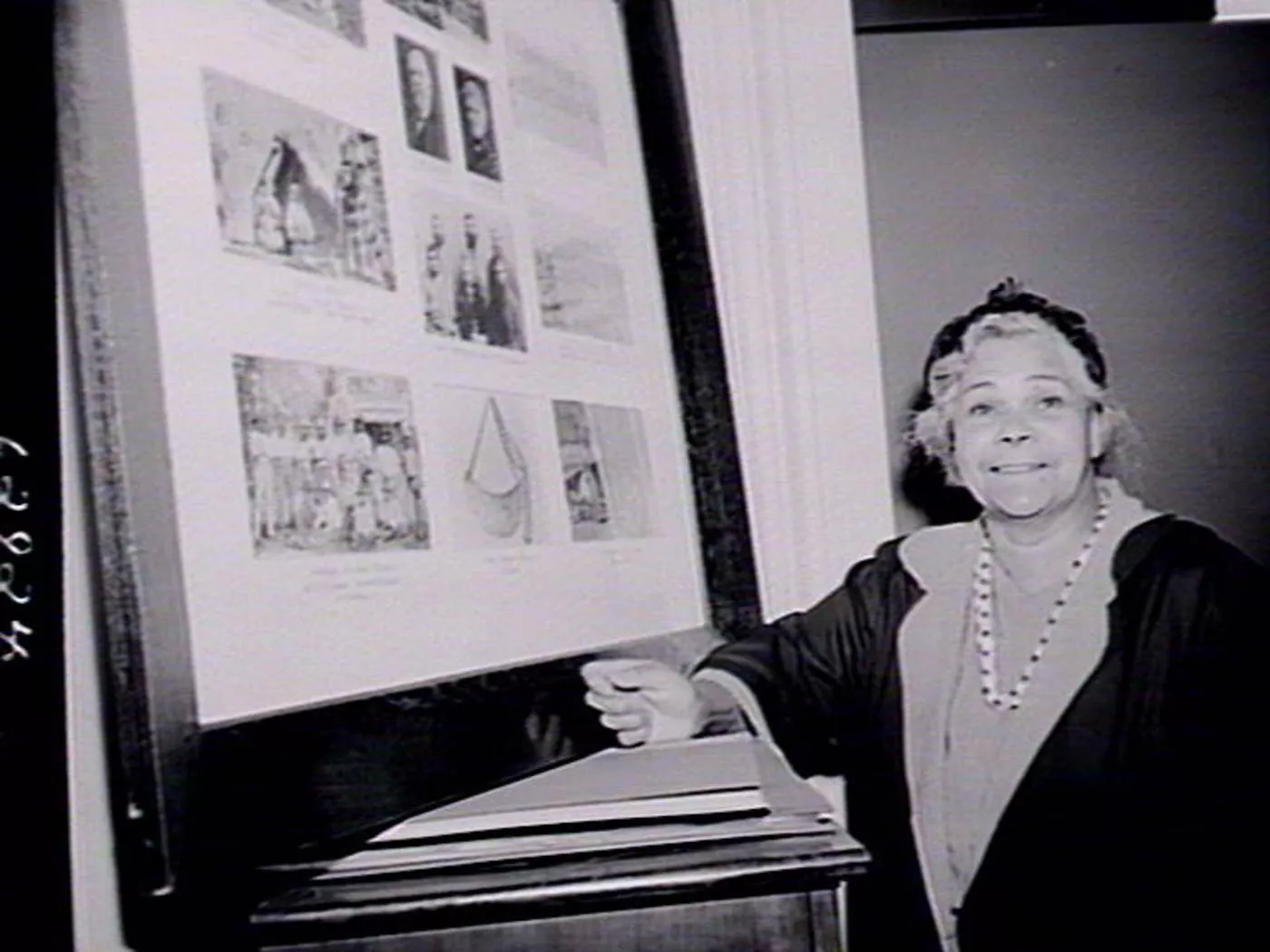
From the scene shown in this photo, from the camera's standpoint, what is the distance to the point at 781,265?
121 centimetres

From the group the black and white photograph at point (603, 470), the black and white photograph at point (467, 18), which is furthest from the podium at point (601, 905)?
the black and white photograph at point (467, 18)

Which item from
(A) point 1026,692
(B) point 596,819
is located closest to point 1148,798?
(A) point 1026,692

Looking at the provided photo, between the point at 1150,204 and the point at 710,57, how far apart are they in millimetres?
371

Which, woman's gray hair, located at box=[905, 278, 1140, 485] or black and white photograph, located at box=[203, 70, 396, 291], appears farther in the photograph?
woman's gray hair, located at box=[905, 278, 1140, 485]

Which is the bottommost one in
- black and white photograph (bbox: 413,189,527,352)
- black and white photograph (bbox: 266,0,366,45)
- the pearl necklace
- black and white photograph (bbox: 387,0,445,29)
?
the pearl necklace

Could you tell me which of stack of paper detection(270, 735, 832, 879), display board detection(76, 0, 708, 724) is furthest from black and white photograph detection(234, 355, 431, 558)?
stack of paper detection(270, 735, 832, 879)

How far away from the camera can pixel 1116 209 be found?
1151 millimetres

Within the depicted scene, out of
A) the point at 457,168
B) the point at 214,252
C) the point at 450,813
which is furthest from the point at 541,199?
the point at 450,813

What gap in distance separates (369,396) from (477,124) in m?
0.27

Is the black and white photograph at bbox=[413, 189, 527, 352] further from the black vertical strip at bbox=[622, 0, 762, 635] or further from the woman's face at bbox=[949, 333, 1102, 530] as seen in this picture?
the woman's face at bbox=[949, 333, 1102, 530]

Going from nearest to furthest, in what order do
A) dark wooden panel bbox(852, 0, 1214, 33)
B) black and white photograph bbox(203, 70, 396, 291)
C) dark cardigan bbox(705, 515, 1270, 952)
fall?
black and white photograph bbox(203, 70, 396, 291)
dark cardigan bbox(705, 515, 1270, 952)
dark wooden panel bbox(852, 0, 1214, 33)

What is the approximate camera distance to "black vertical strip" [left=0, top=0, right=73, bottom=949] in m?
0.69

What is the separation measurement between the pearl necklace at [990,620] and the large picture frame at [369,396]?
0.19m

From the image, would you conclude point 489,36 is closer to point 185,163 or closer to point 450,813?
point 185,163
